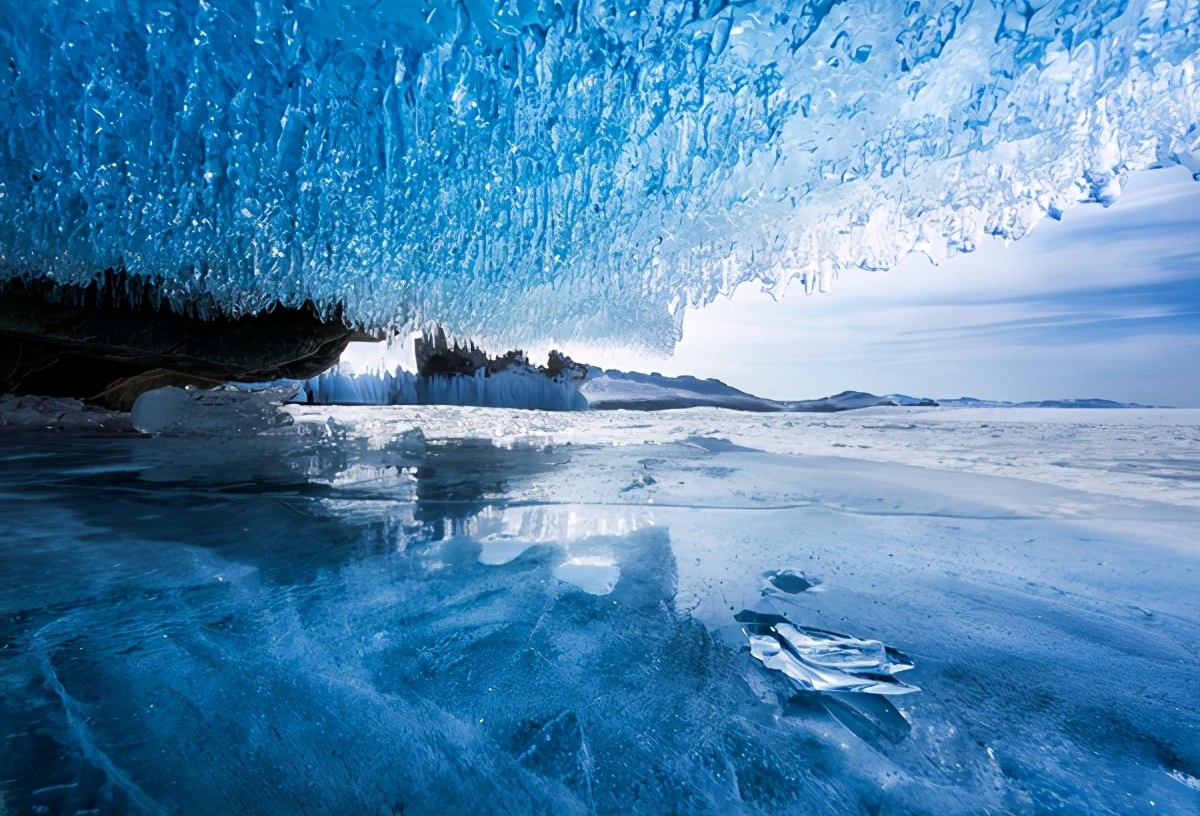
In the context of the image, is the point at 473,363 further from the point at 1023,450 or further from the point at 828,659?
the point at 828,659

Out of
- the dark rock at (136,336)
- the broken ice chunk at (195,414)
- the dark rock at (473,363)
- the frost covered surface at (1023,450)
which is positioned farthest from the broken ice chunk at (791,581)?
the dark rock at (473,363)

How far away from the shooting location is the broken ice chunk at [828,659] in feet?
4.52

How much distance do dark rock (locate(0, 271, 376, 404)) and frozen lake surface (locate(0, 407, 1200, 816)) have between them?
4.16 metres

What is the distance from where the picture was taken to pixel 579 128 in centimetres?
337

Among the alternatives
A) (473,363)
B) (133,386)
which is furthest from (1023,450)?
(473,363)

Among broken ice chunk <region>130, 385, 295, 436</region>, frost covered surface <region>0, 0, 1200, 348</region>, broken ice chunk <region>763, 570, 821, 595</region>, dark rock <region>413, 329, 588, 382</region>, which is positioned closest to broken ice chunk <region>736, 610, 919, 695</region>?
broken ice chunk <region>763, 570, 821, 595</region>

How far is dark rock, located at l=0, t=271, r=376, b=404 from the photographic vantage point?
21.0 feet

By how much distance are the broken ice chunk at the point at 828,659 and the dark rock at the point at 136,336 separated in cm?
632

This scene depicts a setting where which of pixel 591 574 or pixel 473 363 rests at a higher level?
pixel 473 363

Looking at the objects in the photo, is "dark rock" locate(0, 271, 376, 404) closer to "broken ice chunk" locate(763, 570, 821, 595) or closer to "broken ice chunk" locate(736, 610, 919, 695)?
"broken ice chunk" locate(763, 570, 821, 595)

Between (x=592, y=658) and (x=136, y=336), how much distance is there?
835cm

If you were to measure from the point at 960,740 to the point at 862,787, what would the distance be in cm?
30

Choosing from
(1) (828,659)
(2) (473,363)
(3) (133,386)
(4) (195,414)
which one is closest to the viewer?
(1) (828,659)

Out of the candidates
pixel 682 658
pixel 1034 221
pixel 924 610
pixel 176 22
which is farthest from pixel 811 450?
pixel 176 22
